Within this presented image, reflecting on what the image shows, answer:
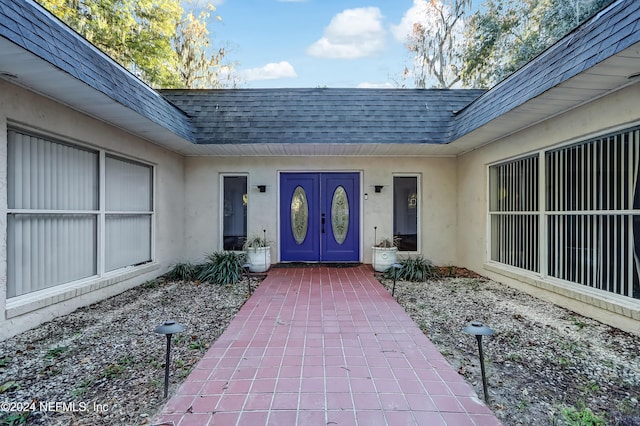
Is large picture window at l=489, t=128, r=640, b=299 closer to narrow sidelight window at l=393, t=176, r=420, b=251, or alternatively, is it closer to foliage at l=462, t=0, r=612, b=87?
narrow sidelight window at l=393, t=176, r=420, b=251

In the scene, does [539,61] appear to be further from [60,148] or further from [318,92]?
[60,148]

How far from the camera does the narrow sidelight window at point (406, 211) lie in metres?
7.36

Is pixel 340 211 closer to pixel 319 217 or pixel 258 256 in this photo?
pixel 319 217

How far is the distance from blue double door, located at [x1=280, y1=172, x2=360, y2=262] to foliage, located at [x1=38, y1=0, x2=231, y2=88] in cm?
812

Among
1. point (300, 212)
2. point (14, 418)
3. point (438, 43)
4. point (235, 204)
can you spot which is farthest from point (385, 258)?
point (438, 43)

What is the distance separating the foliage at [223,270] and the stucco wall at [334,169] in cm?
88

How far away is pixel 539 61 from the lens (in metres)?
4.11

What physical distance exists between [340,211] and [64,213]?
16.6 ft

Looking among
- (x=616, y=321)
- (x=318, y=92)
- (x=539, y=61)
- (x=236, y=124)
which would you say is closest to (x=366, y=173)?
(x=318, y=92)

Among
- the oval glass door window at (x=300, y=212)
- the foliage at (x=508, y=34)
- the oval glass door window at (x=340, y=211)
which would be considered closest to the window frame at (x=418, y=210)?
the oval glass door window at (x=340, y=211)

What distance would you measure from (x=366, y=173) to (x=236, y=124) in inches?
122

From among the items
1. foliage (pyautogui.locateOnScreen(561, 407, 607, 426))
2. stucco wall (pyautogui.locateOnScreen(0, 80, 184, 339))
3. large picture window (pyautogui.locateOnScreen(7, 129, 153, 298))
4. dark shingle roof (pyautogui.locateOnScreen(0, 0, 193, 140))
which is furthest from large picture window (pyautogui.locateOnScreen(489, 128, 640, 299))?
large picture window (pyautogui.locateOnScreen(7, 129, 153, 298))

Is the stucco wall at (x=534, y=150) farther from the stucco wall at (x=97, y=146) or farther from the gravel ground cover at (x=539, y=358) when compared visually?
the stucco wall at (x=97, y=146)

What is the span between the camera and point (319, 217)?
734 cm
